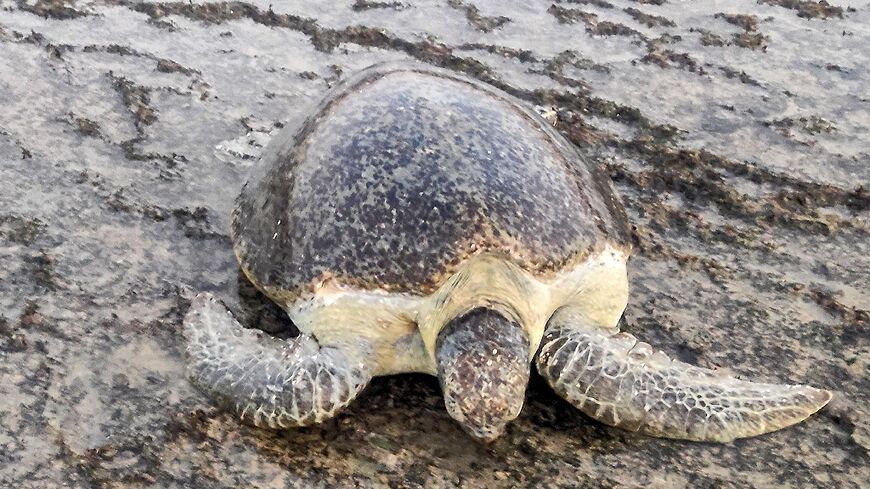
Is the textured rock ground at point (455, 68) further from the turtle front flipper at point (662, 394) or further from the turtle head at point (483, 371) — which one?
the turtle head at point (483, 371)

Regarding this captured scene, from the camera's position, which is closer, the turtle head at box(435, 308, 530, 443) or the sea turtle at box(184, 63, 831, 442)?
the turtle head at box(435, 308, 530, 443)

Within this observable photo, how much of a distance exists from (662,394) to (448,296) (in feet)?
2.53

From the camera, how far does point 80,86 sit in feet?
14.4

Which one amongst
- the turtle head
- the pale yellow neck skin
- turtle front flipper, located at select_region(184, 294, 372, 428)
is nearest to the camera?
the turtle head

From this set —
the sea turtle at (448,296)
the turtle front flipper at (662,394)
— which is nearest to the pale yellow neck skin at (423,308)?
the sea turtle at (448,296)

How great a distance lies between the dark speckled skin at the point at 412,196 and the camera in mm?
2604

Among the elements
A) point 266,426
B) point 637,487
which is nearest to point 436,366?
point 266,426

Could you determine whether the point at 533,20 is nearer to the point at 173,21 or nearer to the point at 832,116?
the point at 832,116

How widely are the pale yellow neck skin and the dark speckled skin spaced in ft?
0.16

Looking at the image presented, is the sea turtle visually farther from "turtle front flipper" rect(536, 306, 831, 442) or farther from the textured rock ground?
the textured rock ground

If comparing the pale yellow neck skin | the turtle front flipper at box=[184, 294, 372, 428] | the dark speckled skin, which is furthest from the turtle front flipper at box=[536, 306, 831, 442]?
the turtle front flipper at box=[184, 294, 372, 428]

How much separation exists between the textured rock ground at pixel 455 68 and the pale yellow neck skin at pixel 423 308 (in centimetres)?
18

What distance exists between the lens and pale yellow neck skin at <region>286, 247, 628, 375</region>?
2.59 meters

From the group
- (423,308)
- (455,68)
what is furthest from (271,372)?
(455,68)
